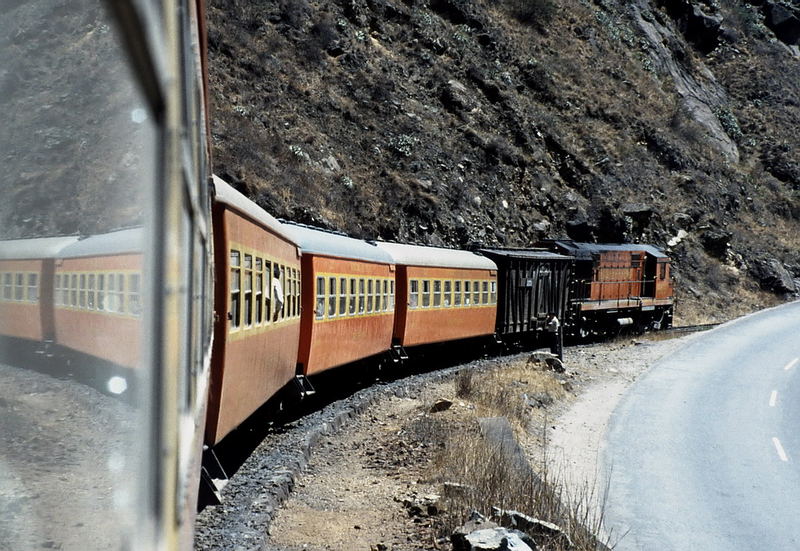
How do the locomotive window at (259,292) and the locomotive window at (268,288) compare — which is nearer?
the locomotive window at (259,292)

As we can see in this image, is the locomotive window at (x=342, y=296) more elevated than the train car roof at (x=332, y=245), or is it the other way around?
the train car roof at (x=332, y=245)

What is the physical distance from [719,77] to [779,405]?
59.5 meters

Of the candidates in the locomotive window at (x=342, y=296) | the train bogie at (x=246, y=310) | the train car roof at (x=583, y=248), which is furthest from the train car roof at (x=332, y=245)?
the train car roof at (x=583, y=248)

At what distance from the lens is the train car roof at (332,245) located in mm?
13141

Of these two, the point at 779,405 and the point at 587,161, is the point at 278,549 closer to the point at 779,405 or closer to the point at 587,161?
the point at 779,405

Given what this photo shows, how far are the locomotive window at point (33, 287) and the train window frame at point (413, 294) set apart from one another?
17.5 m

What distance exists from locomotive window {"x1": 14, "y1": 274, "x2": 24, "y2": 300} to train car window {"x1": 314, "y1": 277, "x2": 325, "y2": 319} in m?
11.8

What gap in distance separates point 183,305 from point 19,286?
88 cm

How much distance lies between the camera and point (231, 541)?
23.7 ft

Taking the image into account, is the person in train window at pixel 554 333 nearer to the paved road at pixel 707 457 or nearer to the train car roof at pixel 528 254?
the train car roof at pixel 528 254

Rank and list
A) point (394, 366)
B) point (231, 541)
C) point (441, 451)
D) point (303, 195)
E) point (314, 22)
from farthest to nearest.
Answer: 1. point (314, 22)
2. point (303, 195)
3. point (394, 366)
4. point (441, 451)
5. point (231, 541)

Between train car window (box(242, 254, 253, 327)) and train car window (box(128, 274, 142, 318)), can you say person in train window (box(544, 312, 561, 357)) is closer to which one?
train car window (box(242, 254, 253, 327))

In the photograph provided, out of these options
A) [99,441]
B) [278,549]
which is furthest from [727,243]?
[99,441]

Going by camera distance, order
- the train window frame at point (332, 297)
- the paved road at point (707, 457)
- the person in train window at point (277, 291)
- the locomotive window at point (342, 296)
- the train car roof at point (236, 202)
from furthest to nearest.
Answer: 1. the locomotive window at point (342, 296)
2. the train window frame at point (332, 297)
3. the paved road at point (707, 457)
4. the person in train window at point (277, 291)
5. the train car roof at point (236, 202)
